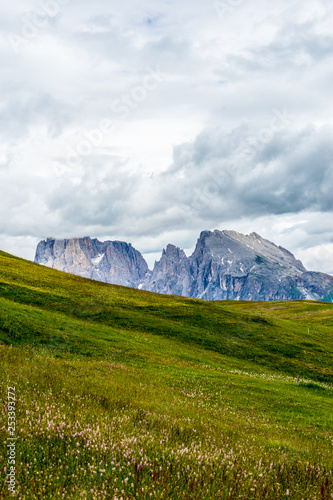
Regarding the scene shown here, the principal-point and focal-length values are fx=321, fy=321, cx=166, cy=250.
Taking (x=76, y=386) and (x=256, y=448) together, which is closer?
(x=256, y=448)

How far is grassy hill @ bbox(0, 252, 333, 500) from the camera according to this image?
209 inches

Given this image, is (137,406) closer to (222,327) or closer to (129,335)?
(129,335)

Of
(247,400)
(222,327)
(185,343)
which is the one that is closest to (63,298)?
(185,343)

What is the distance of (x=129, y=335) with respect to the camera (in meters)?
40.2

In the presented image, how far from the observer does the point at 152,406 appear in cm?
1159

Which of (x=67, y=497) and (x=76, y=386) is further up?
(x=67, y=497)

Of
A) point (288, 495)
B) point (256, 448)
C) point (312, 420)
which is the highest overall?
point (288, 495)

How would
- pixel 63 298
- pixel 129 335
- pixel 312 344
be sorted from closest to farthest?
pixel 129 335
pixel 63 298
pixel 312 344

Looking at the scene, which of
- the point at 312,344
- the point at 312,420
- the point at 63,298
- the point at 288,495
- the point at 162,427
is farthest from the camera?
the point at 312,344

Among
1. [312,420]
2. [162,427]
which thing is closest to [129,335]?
[312,420]

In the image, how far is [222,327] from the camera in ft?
188

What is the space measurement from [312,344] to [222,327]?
16137 mm

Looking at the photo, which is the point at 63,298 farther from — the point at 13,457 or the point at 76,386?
the point at 13,457

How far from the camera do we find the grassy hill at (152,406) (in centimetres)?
532
